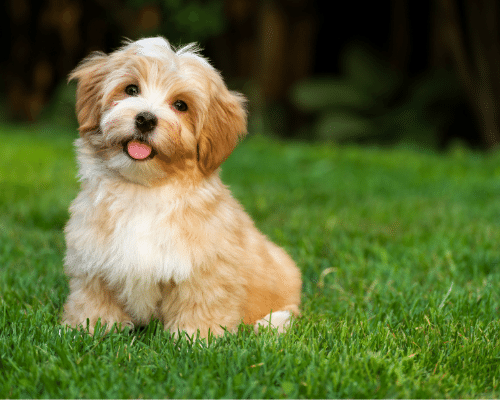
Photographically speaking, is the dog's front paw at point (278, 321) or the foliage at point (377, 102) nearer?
the dog's front paw at point (278, 321)

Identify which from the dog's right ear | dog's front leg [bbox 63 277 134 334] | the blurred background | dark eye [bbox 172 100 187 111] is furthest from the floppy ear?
the blurred background

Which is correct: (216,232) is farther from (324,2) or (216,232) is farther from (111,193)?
(324,2)

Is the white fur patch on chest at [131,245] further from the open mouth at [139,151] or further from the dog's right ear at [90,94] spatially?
the dog's right ear at [90,94]

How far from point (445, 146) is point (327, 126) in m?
2.54

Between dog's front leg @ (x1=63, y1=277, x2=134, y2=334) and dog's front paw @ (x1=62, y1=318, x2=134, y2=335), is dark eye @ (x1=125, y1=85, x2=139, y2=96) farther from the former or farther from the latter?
dog's front paw @ (x1=62, y1=318, x2=134, y2=335)

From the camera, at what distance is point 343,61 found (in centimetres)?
1345

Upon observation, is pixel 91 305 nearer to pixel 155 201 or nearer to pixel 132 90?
pixel 155 201

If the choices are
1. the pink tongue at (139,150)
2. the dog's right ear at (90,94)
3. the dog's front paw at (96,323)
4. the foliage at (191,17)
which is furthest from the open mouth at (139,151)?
the foliage at (191,17)

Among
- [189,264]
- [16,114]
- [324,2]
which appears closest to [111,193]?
[189,264]

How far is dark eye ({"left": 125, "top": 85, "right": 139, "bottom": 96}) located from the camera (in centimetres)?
261

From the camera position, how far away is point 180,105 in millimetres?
2625

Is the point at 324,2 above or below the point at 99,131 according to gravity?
above

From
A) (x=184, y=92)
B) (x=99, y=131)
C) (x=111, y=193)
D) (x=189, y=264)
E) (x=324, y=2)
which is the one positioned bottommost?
(x=189, y=264)

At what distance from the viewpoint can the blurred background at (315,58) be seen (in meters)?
10.6
